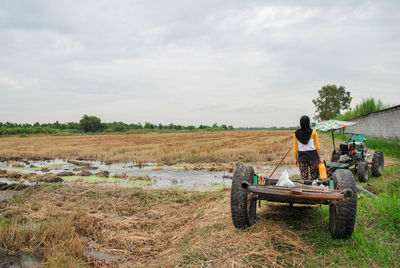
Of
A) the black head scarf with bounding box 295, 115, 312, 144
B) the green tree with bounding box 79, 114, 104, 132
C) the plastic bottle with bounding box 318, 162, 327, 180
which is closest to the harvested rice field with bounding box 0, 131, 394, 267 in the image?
the plastic bottle with bounding box 318, 162, 327, 180

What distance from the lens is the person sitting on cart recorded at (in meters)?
4.83

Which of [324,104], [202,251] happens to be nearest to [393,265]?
[202,251]

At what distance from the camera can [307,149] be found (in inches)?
195

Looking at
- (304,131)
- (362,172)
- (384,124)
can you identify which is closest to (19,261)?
(304,131)

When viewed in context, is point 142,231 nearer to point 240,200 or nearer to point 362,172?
point 240,200

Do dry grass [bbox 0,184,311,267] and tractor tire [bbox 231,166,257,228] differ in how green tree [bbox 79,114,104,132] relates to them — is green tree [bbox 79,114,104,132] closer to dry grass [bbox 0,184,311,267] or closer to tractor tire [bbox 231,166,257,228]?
dry grass [bbox 0,184,311,267]

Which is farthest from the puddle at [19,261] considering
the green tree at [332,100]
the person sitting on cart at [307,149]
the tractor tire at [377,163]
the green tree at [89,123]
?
the green tree at [89,123]

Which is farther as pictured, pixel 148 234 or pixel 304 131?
pixel 304 131

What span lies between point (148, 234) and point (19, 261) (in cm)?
190

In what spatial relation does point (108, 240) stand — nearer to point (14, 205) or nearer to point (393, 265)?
point (14, 205)

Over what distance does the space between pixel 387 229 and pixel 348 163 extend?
172 inches

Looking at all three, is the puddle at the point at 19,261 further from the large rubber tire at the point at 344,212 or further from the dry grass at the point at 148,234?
the large rubber tire at the point at 344,212

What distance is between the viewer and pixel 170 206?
6254 millimetres

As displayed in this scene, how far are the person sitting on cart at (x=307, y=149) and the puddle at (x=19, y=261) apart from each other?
4.50 metres
